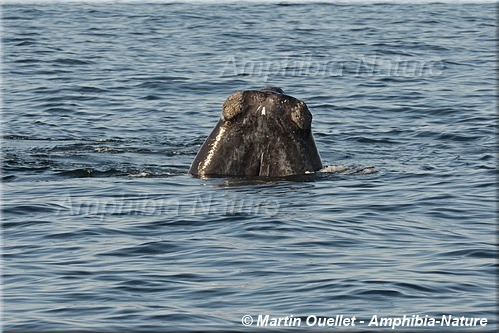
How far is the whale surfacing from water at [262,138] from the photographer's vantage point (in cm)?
1340

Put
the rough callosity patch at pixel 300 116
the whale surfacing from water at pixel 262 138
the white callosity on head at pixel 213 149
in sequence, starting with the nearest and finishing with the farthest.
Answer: the rough callosity patch at pixel 300 116
the whale surfacing from water at pixel 262 138
the white callosity on head at pixel 213 149

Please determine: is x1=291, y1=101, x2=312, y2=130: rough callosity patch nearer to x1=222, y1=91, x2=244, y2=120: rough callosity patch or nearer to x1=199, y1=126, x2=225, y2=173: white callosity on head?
x1=222, y1=91, x2=244, y2=120: rough callosity patch

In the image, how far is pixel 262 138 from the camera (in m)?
13.5

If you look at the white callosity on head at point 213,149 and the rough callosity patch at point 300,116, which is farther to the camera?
the white callosity on head at point 213,149

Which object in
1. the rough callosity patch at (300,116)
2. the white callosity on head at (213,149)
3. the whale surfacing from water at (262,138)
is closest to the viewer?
the rough callosity patch at (300,116)

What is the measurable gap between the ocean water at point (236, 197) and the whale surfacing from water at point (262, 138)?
204 mm

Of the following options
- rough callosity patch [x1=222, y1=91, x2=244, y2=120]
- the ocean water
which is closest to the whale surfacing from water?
rough callosity patch [x1=222, y1=91, x2=244, y2=120]

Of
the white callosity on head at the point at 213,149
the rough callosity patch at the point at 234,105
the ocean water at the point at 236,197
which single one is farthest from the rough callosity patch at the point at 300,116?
the white callosity on head at the point at 213,149

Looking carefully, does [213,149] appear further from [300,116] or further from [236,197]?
[300,116]

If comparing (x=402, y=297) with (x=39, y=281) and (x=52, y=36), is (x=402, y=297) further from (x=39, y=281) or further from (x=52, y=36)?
(x=52, y=36)

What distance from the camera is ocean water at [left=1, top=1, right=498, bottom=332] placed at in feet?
31.7

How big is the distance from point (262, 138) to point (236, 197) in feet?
2.61

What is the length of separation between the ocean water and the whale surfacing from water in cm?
20

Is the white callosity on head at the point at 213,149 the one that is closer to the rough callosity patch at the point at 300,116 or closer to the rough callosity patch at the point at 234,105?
the rough callosity patch at the point at 234,105
